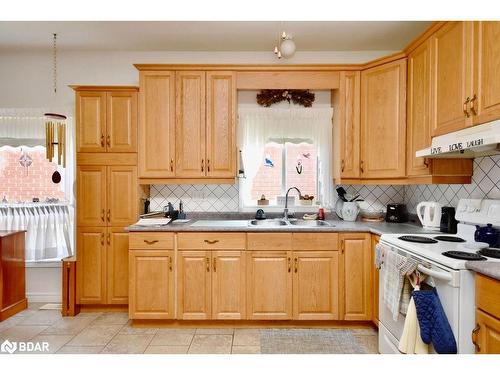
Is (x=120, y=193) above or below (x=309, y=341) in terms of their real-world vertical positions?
above

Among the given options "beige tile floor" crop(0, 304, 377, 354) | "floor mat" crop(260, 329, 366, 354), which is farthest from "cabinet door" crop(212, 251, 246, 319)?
"floor mat" crop(260, 329, 366, 354)

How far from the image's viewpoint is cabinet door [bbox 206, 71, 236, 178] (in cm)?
300

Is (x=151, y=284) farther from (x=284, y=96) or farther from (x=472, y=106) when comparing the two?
(x=472, y=106)

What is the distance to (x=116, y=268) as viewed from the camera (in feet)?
10.1

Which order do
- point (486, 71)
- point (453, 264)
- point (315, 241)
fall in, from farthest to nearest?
point (315, 241)
point (486, 71)
point (453, 264)

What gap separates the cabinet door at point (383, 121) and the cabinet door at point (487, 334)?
1532 mm

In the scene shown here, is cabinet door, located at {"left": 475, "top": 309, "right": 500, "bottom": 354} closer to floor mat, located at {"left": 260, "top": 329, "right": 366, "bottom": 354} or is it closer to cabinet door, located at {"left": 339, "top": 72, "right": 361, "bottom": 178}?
floor mat, located at {"left": 260, "top": 329, "right": 366, "bottom": 354}

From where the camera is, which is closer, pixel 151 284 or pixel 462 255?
pixel 462 255

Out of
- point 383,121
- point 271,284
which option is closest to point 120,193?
point 271,284

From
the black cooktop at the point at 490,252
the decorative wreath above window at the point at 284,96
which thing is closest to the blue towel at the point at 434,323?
the black cooktop at the point at 490,252

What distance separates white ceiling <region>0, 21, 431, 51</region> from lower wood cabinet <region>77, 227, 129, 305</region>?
6.31 ft

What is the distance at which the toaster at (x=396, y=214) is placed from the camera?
10.2 ft

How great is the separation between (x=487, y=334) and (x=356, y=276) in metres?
1.32

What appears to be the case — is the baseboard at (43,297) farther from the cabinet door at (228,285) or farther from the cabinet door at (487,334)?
the cabinet door at (487,334)
